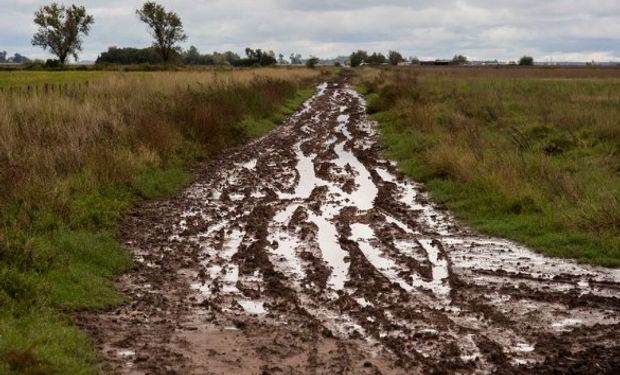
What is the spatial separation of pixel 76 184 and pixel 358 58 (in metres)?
149

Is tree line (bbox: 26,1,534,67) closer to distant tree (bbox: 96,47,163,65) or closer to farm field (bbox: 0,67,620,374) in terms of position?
distant tree (bbox: 96,47,163,65)

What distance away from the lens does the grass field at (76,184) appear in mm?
6000

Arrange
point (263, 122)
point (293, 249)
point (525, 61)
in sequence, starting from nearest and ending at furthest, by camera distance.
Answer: point (293, 249) → point (263, 122) → point (525, 61)

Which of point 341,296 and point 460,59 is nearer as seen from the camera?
point 341,296

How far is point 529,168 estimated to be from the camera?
13.6m

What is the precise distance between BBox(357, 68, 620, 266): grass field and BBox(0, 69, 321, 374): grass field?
561cm

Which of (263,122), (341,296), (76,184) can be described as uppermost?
(263,122)

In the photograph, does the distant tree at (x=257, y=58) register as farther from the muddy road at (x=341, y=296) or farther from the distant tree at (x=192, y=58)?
the muddy road at (x=341, y=296)

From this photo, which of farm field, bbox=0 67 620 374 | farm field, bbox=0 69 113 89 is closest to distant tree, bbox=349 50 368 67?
farm field, bbox=0 69 113 89

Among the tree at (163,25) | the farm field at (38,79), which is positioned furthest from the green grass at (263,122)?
the tree at (163,25)

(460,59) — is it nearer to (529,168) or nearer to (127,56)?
(127,56)

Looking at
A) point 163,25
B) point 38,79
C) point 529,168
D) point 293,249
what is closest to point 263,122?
point 529,168

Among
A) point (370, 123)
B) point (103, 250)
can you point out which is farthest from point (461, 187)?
point (370, 123)

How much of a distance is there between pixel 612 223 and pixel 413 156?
8342 mm
